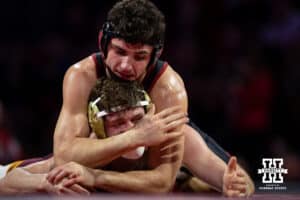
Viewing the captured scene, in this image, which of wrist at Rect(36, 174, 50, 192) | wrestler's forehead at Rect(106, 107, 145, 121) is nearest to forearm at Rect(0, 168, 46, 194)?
wrist at Rect(36, 174, 50, 192)

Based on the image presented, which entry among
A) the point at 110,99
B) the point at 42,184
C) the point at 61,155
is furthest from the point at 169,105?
the point at 42,184

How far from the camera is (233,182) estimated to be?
351 cm

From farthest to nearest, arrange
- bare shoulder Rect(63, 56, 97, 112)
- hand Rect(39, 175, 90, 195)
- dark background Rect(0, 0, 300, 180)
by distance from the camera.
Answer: dark background Rect(0, 0, 300, 180) < bare shoulder Rect(63, 56, 97, 112) < hand Rect(39, 175, 90, 195)

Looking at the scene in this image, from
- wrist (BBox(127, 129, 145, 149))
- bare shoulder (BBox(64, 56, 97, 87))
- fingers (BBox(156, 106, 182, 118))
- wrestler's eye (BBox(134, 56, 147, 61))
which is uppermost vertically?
wrestler's eye (BBox(134, 56, 147, 61))

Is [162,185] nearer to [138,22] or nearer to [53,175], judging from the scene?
[53,175]

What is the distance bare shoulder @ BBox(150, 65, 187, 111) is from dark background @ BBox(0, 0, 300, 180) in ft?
5.62

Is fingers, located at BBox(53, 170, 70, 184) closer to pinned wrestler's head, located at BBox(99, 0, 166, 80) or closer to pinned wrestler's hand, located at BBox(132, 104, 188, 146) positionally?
pinned wrestler's hand, located at BBox(132, 104, 188, 146)

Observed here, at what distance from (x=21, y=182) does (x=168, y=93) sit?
75 cm

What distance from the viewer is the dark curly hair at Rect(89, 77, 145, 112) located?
3.41 metres

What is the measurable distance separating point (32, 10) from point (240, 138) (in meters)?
2.00

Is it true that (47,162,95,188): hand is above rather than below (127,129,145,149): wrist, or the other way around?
below

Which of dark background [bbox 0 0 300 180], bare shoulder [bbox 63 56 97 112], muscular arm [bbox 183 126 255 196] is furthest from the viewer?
dark background [bbox 0 0 300 180]

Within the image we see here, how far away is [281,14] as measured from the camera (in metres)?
6.09

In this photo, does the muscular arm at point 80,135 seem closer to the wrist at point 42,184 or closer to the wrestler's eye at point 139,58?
the wrist at point 42,184
